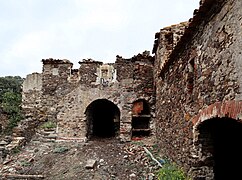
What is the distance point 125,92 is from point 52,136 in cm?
338

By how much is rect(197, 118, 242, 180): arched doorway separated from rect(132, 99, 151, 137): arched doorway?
5531mm

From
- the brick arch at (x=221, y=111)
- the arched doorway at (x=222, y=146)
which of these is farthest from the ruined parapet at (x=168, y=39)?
the brick arch at (x=221, y=111)

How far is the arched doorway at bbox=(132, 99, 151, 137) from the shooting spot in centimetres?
1188

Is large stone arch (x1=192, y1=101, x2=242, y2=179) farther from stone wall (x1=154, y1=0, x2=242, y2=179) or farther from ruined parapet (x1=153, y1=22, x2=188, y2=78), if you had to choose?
ruined parapet (x1=153, y1=22, x2=188, y2=78)

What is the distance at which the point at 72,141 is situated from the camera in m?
11.5

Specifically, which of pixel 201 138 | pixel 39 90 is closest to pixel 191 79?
pixel 201 138

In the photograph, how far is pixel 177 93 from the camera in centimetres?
690

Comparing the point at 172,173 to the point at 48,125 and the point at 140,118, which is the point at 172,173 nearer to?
the point at 140,118

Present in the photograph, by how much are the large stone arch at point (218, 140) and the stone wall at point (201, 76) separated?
0.06 feet

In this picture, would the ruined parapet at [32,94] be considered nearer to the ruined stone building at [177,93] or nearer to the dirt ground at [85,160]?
the ruined stone building at [177,93]

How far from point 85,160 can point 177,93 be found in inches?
156

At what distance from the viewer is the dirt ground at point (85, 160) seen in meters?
8.21

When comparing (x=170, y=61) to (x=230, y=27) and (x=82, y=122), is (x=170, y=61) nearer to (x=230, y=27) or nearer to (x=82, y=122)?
(x=230, y=27)

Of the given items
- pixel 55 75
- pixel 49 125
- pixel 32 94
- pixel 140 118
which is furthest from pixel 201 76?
pixel 32 94
